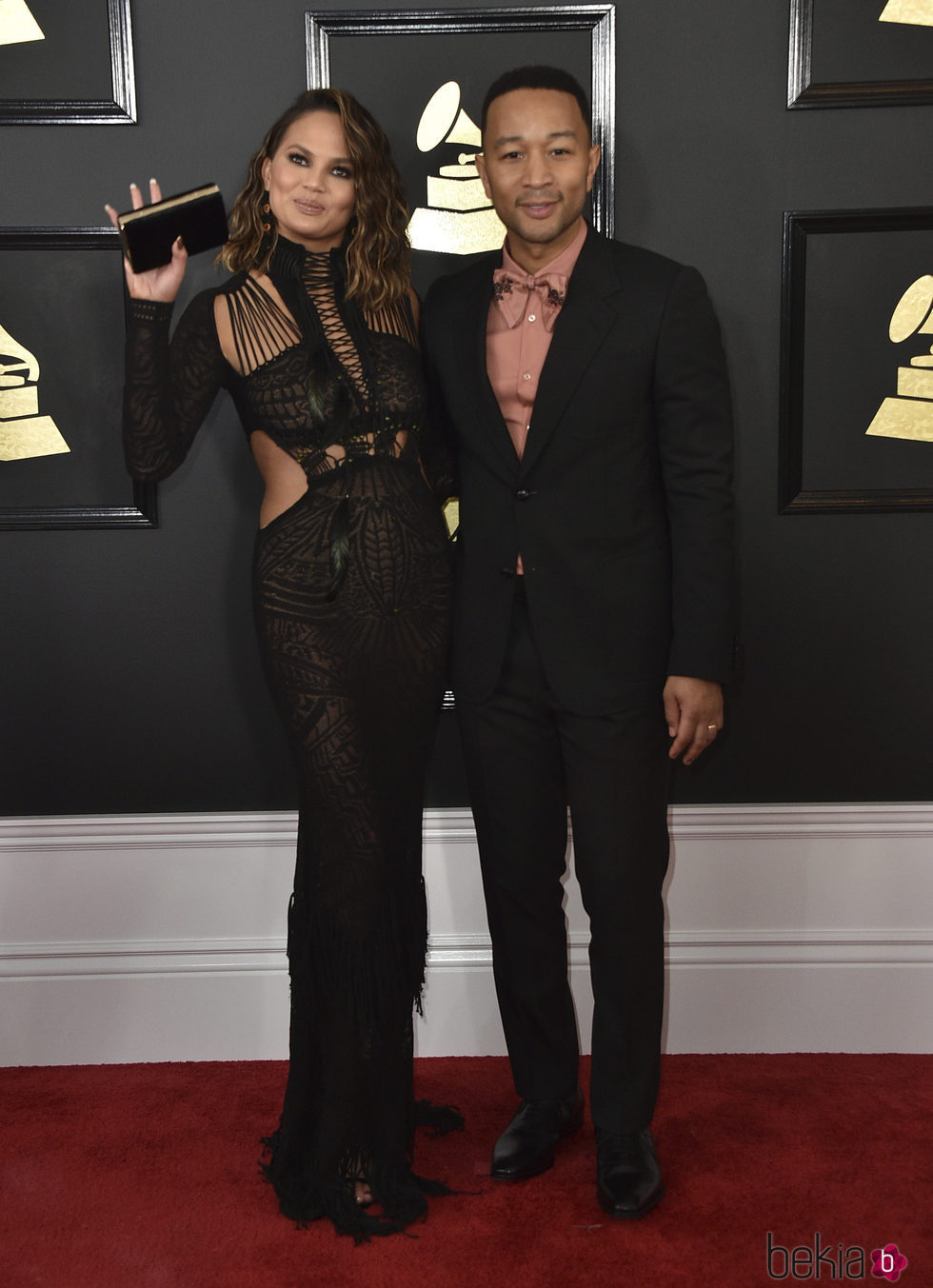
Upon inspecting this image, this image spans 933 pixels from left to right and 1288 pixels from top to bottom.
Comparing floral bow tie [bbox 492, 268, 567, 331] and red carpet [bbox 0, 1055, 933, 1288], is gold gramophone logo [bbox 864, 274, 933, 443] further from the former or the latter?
red carpet [bbox 0, 1055, 933, 1288]

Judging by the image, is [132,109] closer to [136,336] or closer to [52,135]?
[52,135]

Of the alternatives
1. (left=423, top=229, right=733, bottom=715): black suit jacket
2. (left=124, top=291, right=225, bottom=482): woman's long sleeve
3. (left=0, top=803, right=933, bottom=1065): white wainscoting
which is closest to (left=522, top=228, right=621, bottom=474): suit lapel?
(left=423, top=229, right=733, bottom=715): black suit jacket

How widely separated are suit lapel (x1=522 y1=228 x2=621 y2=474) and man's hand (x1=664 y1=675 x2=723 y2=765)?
49 centimetres

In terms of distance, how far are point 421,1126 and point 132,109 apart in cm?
235

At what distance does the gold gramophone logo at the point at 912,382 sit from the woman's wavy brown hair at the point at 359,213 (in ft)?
4.00

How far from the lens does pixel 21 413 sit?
2.64 m

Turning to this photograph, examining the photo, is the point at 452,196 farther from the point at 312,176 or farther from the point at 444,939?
the point at 444,939

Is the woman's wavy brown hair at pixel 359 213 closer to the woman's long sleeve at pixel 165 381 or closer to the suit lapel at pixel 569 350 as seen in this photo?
the woman's long sleeve at pixel 165 381

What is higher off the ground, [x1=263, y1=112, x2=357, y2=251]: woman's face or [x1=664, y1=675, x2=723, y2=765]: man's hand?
[x1=263, y1=112, x2=357, y2=251]: woman's face

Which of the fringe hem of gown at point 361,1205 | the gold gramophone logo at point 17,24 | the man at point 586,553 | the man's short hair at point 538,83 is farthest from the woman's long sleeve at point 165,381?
the fringe hem of gown at point 361,1205

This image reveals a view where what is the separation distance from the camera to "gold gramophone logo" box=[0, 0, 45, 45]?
252 cm

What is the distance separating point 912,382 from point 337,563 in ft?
4.90

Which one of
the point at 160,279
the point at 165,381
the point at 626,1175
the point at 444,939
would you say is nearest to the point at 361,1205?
the point at 626,1175

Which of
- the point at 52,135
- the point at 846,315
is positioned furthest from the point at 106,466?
the point at 846,315
